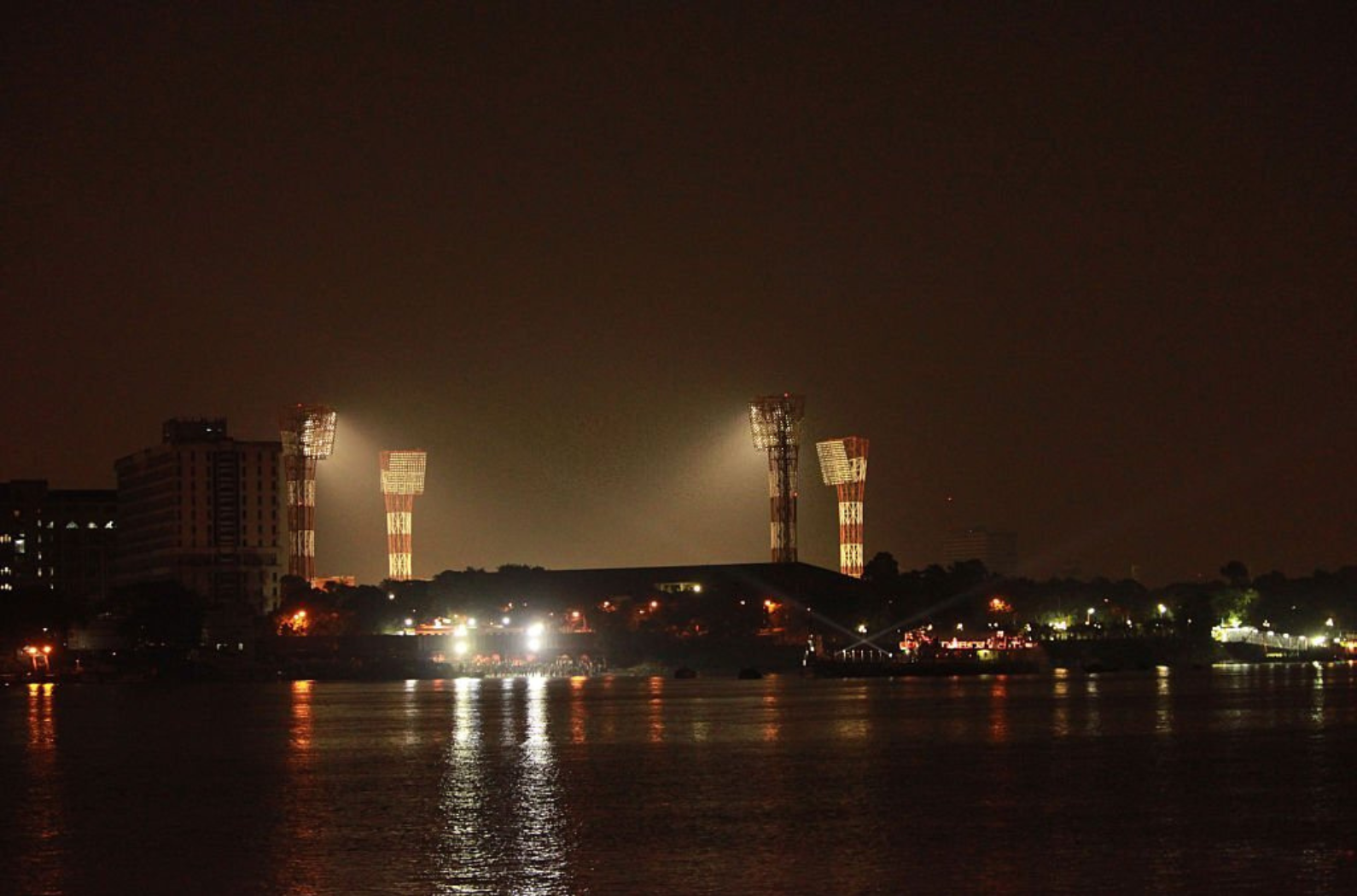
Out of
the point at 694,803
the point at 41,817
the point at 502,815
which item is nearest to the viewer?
the point at 502,815

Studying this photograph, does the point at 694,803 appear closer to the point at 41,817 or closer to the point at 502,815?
the point at 502,815

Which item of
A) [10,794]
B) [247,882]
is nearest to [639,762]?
[10,794]

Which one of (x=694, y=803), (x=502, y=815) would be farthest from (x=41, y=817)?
(x=694, y=803)

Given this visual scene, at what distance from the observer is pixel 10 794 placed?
55750 mm

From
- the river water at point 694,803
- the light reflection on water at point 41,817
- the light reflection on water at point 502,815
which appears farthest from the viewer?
the light reflection on water at point 41,817

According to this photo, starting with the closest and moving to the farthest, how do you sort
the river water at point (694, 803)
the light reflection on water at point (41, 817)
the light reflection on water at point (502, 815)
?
the light reflection on water at point (502, 815)
the river water at point (694, 803)
the light reflection on water at point (41, 817)

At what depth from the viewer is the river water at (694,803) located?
36.4 metres

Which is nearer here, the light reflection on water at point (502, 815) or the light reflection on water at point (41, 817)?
the light reflection on water at point (502, 815)

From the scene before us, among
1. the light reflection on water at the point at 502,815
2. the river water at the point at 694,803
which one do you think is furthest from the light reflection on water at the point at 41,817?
the light reflection on water at the point at 502,815

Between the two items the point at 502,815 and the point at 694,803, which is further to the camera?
the point at 694,803

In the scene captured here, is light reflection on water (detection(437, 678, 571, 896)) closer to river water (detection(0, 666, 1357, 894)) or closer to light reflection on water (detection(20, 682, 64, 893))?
river water (detection(0, 666, 1357, 894))

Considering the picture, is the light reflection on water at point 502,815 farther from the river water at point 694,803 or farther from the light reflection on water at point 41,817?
the light reflection on water at point 41,817

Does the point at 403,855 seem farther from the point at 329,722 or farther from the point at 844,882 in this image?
the point at 329,722

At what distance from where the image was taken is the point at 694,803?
49.8 m
